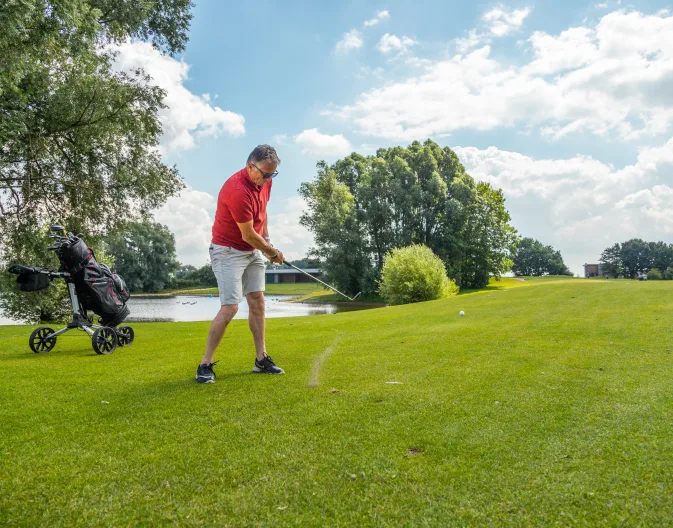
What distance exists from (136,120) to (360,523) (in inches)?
641

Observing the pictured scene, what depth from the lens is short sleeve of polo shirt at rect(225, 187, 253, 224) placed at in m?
4.74

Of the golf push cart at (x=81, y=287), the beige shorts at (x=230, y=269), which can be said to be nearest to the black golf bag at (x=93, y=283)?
the golf push cart at (x=81, y=287)

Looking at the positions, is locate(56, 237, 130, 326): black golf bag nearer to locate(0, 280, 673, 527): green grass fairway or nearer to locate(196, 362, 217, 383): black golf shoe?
locate(0, 280, 673, 527): green grass fairway

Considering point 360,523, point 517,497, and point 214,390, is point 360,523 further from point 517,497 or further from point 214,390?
point 214,390

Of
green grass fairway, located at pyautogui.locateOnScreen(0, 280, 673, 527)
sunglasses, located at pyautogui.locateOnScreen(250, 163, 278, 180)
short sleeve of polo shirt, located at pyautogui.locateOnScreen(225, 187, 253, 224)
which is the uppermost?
sunglasses, located at pyautogui.locateOnScreen(250, 163, 278, 180)

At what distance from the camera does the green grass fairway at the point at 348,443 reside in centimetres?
220

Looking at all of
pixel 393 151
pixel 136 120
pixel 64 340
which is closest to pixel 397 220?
pixel 393 151

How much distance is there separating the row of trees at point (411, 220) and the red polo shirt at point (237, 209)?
129 ft

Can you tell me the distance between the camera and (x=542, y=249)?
373 ft

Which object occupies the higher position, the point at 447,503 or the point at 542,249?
the point at 542,249

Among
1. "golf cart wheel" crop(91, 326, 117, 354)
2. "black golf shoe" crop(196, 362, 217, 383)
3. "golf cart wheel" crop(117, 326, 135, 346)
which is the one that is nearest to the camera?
"black golf shoe" crop(196, 362, 217, 383)

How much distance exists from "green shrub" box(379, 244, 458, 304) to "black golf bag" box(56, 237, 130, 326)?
2287 centimetres

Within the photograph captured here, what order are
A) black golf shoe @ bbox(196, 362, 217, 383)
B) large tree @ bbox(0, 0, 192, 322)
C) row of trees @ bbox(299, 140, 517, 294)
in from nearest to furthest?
black golf shoe @ bbox(196, 362, 217, 383)
large tree @ bbox(0, 0, 192, 322)
row of trees @ bbox(299, 140, 517, 294)

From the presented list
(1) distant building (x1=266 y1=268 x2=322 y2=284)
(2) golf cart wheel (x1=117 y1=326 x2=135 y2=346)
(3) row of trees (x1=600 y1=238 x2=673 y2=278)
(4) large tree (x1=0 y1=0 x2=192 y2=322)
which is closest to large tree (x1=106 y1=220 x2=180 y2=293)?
(1) distant building (x1=266 y1=268 x2=322 y2=284)
